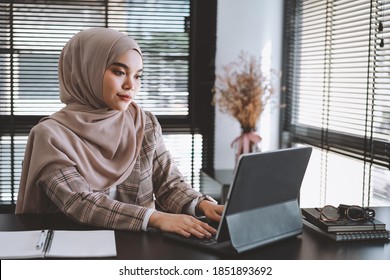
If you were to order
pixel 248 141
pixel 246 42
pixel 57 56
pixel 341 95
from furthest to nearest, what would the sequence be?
pixel 246 42 < pixel 57 56 < pixel 248 141 < pixel 341 95

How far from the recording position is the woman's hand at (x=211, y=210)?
6.75ft

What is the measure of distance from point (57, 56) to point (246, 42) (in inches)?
51.1

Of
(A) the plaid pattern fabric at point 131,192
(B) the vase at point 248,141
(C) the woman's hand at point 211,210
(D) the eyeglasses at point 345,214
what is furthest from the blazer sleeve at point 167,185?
(B) the vase at point 248,141

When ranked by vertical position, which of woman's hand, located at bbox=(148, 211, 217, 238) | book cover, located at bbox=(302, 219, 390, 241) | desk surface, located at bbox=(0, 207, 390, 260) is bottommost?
desk surface, located at bbox=(0, 207, 390, 260)

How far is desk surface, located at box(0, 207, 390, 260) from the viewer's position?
1.64m

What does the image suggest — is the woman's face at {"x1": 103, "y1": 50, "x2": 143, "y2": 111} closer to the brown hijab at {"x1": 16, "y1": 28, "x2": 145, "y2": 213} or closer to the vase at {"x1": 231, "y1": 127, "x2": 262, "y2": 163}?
the brown hijab at {"x1": 16, "y1": 28, "x2": 145, "y2": 213}

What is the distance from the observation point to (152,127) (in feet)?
8.05

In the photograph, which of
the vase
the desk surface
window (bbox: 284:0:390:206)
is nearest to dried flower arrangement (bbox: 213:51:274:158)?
the vase

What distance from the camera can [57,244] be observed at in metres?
1.68

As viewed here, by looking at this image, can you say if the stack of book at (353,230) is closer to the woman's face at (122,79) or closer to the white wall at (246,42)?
the woman's face at (122,79)

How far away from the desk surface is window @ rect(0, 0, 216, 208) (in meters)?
2.35

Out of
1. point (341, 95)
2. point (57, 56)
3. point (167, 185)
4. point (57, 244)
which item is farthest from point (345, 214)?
point (57, 56)

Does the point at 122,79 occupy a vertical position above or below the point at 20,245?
above

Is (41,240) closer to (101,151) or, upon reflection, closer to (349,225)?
(101,151)
